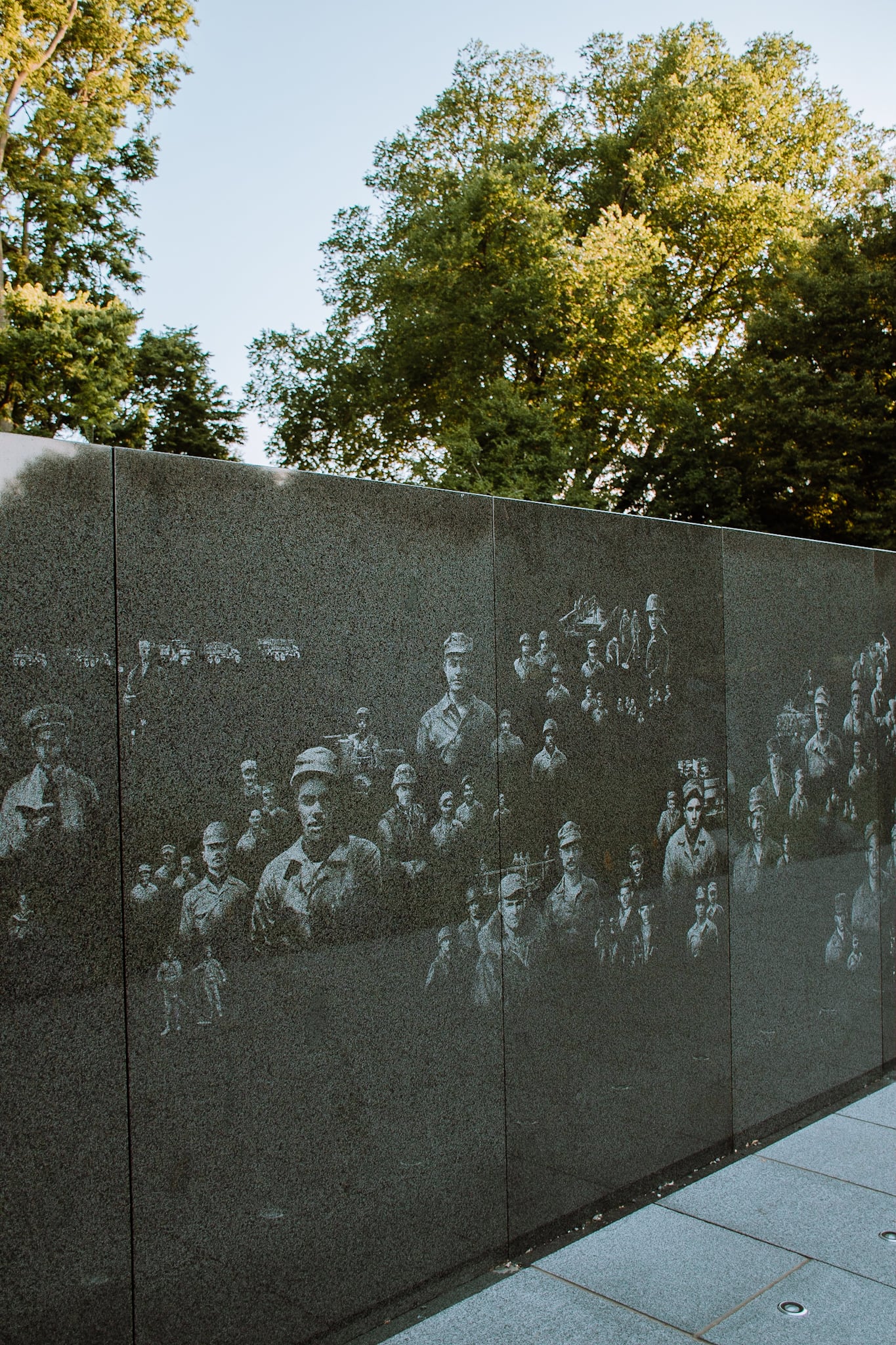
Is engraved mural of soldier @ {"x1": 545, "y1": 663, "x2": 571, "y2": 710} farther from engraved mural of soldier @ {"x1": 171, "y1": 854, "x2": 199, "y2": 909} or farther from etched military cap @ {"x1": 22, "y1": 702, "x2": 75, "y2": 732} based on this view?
etched military cap @ {"x1": 22, "y1": 702, "x2": 75, "y2": 732}

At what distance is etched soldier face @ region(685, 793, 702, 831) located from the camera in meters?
5.21

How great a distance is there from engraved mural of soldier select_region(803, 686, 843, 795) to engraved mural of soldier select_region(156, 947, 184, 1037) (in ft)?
12.5

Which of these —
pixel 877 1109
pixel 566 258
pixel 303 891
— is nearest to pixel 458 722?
pixel 303 891

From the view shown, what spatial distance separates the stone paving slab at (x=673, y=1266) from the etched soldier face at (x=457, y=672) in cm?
223

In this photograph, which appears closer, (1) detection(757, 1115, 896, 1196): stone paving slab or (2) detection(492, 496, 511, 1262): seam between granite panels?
(2) detection(492, 496, 511, 1262): seam between granite panels

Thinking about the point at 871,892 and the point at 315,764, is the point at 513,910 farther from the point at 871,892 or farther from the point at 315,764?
the point at 871,892

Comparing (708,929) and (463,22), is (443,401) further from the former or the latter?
(708,929)

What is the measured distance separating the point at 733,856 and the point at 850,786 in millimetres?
1300

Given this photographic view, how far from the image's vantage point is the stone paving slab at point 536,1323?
12.1ft

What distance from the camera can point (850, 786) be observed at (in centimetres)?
636

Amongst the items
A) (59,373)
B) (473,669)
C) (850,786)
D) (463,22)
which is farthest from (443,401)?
(473,669)

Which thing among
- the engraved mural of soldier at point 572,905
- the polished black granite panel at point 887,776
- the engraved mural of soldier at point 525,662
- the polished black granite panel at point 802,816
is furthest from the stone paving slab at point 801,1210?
the engraved mural of soldier at point 525,662

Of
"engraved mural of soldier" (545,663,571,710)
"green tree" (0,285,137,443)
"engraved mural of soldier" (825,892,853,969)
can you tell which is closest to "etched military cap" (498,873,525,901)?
"engraved mural of soldier" (545,663,571,710)

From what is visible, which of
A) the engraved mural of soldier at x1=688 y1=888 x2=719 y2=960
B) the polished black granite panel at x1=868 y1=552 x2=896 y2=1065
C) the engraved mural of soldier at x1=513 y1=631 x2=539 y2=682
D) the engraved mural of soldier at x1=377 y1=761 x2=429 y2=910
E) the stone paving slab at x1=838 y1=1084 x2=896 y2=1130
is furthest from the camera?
the polished black granite panel at x1=868 y1=552 x2=896 y2=1065
